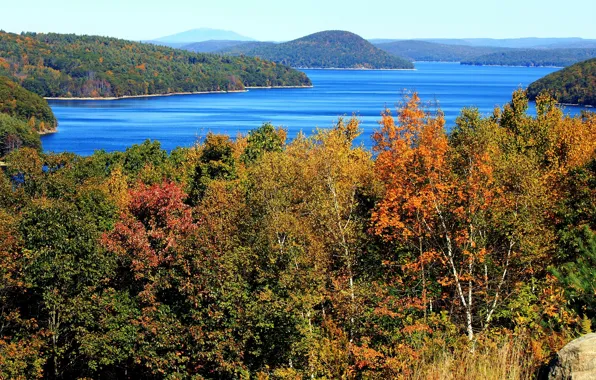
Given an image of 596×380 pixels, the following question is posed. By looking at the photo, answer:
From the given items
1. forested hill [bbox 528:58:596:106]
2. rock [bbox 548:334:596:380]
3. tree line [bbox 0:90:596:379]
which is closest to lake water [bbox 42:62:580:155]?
forested hill [bbox 528:58:596:106]

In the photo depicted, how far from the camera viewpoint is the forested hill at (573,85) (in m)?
132

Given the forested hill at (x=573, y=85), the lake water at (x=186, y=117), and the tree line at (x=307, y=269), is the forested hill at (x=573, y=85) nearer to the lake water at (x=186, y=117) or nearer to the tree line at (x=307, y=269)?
the lake water at (x=186, y=117)

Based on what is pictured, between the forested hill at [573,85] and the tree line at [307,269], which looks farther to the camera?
the forested hill at [573,85]

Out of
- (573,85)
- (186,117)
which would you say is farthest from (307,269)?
(573,85)

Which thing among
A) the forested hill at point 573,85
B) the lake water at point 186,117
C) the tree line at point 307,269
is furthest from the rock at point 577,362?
the forested hill at point 573,85

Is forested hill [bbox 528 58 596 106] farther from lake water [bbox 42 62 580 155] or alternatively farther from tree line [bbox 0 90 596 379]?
tree line [bbox 0 90 596 379]

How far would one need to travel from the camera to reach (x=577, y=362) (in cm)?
652

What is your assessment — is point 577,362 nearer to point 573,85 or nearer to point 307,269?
point 307,269

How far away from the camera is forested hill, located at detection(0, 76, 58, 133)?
341 ft

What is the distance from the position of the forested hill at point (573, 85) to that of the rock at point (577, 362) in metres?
131

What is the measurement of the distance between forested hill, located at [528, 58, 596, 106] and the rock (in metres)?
131

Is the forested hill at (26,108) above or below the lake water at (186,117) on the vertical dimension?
above

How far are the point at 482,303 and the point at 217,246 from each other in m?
6.10

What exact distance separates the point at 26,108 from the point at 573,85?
99669mm
